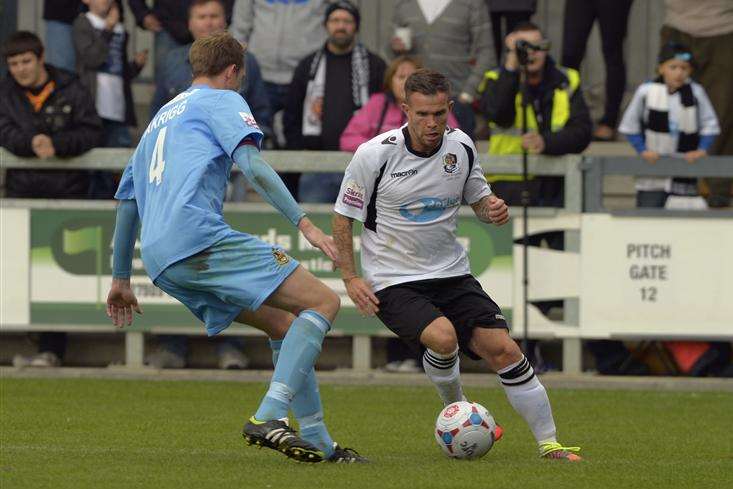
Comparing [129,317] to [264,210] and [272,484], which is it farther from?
[264,210]

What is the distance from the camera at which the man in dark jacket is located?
523 inches

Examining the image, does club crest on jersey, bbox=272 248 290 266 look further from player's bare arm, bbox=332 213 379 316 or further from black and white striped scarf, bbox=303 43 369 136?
black and white striped scarf, bbox=303 43 369 136

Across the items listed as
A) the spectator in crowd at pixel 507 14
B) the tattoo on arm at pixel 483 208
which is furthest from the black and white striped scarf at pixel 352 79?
the tattoo on arm at pixel 483 208

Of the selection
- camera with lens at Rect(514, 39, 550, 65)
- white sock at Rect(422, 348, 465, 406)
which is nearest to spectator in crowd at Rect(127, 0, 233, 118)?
camera with lens at Rect(514, 39, 550, 65)

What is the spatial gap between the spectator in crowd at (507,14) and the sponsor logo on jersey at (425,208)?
6.14 metres

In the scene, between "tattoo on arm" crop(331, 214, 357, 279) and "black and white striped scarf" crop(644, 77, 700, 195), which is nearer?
"tattoo on arm" crop(331, 214, 357, 279)

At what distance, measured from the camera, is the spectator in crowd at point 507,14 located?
15.0 metres

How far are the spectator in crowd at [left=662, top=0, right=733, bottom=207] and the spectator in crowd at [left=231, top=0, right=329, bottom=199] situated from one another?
320cm

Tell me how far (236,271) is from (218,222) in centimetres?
25

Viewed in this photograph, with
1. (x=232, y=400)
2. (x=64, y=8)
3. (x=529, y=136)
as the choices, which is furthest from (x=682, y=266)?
(x=64, y=8)

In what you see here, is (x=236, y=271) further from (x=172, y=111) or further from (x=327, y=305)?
(x=172, y=111)

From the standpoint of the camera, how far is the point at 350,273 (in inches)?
336

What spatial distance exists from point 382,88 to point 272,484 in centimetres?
Result: 655

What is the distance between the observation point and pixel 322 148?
1386 centimetres
